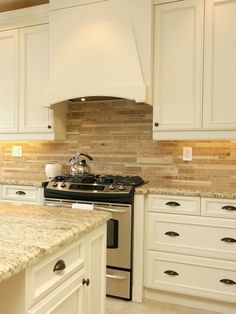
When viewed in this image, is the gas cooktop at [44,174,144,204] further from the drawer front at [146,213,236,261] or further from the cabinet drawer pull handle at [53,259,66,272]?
the cabinet drawer pull handle at [53,259,66,272]

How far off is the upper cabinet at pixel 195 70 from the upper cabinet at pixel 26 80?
3.80 feet

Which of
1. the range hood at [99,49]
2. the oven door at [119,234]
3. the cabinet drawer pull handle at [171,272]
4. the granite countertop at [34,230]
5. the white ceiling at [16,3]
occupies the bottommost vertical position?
the cabinet drawer pull handle at [171,272]

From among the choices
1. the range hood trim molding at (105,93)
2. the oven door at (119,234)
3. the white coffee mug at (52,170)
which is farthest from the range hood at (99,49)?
the oven door at (119,234)

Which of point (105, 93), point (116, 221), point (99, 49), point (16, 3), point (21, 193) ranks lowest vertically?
point (116, 221)

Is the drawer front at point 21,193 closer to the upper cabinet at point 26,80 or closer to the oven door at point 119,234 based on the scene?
the upper cabinet at point 26,80

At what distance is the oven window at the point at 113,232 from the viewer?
2.50 meters

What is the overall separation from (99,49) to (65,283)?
2122 mm

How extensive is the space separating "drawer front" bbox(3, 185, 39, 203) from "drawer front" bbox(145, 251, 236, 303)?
1.22 m

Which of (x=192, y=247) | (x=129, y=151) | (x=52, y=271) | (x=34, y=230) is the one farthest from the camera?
(x=129, y=151)

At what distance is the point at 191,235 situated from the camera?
2377mm

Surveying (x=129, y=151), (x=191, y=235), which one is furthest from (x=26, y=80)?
(x=191, y=235)

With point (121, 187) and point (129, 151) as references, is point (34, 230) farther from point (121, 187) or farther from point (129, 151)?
point (129, 151)

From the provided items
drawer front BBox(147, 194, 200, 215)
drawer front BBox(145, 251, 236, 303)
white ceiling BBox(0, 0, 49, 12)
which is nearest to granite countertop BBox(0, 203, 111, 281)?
drawer front BBox(147, 194, 200, 215)

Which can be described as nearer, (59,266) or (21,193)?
(59,266)
